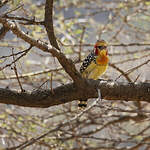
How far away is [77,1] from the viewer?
16.7 feet

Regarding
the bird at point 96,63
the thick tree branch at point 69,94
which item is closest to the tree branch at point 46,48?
the thick tree branch at point 69,94

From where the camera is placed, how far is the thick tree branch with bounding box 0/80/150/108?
1.89 m

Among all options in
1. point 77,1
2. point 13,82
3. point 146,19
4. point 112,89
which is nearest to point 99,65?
point 112,89

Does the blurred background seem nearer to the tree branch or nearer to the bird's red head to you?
the bird's red head

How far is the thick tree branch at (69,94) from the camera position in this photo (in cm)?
189

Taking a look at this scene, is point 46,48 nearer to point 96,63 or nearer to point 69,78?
point 96,63

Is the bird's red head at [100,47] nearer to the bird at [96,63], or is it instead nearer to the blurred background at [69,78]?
the bird at [96,63]

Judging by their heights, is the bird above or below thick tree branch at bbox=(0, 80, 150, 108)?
above

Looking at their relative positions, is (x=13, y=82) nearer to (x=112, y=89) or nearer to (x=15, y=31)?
(x=112, y=89)

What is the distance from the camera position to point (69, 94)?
1.90 m

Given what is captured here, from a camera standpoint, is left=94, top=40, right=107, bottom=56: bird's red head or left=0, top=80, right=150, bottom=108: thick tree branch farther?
left=94, top=40, right=107, bottom=56: bird's red head

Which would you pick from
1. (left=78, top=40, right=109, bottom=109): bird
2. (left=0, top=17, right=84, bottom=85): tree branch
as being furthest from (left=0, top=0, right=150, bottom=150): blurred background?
(left=0, top=17, right=84, bottom=85): tree branch

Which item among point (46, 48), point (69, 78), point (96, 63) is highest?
point (46, 48)

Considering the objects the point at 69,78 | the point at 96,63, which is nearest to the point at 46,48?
the point at 96,63
